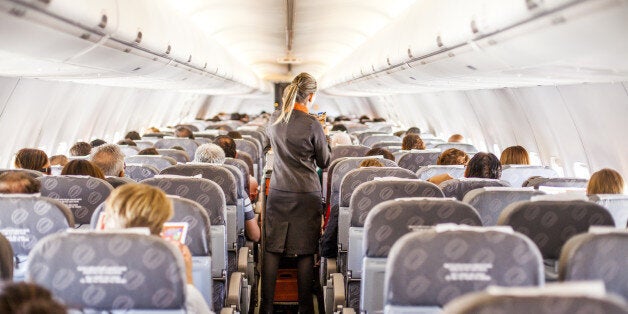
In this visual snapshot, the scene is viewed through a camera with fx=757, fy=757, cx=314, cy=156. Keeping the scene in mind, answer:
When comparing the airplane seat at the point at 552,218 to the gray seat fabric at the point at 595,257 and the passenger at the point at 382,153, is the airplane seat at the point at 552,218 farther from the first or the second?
the passenger at the point at 382,153

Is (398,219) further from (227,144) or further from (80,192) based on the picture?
(227,144)

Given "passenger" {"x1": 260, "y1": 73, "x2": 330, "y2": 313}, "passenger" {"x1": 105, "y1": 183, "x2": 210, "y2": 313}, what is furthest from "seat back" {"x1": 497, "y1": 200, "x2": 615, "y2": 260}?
"passenger" {"x1": 260, "y1": 73, "x2": 330, "y2": 313}

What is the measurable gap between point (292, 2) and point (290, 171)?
212 inches

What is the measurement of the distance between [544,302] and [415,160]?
7581 millimetres

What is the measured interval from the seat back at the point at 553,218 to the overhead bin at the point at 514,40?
0.97m

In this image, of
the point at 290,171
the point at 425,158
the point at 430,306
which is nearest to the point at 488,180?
the point at 290,171

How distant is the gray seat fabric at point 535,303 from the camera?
7.28 feet

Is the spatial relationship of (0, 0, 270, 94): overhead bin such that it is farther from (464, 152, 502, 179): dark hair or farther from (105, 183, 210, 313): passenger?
(464, 152, 502, 179): dark hair

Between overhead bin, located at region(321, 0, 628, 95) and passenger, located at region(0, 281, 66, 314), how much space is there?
9.03ft

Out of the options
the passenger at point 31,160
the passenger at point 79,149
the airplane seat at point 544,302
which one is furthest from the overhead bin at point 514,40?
the passenger at point 79,149

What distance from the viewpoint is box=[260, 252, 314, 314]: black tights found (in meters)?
6.69

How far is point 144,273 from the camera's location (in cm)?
319

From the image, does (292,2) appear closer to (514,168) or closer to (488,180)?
(514,168)

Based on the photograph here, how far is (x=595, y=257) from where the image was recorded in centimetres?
324
